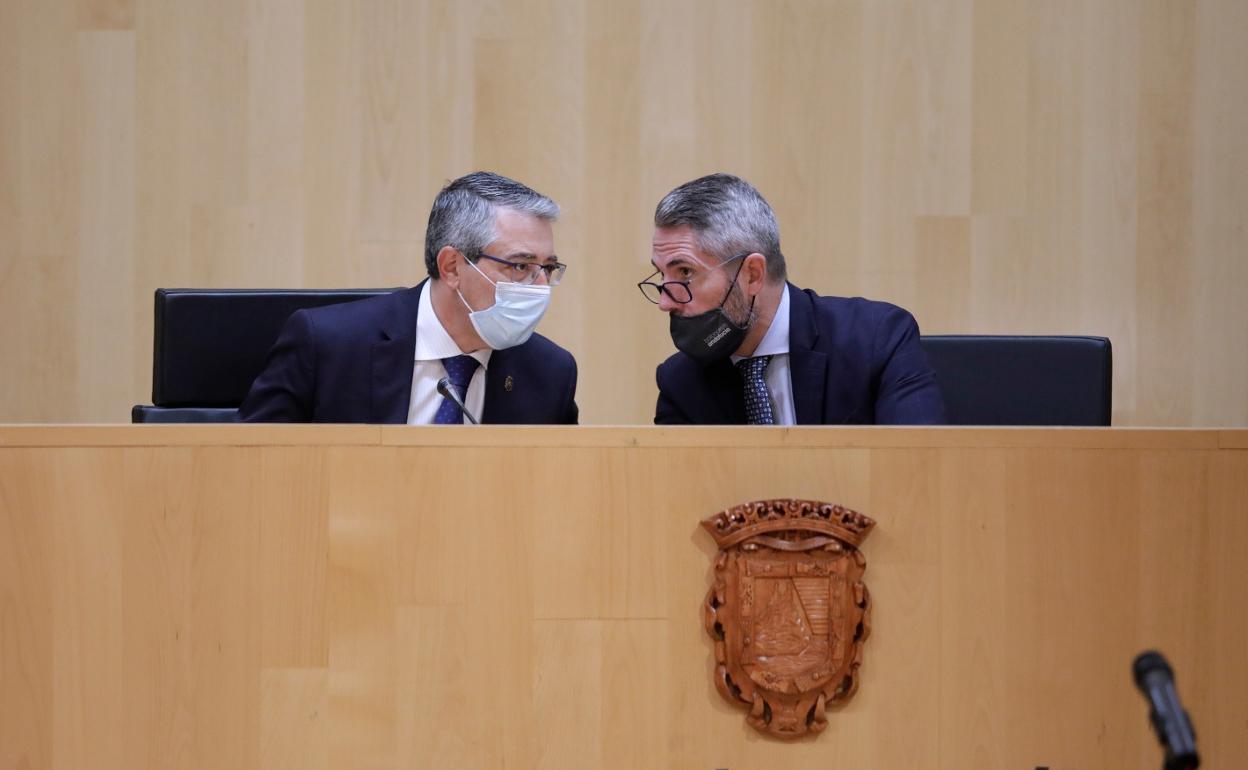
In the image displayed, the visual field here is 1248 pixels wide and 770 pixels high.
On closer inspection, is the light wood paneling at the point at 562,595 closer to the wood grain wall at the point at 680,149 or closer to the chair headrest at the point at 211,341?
the chair headrest at the point at 211,341

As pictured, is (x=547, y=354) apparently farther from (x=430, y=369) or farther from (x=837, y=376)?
(x=837, y=376)

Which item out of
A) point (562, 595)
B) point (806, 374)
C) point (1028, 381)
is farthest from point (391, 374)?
point (1028, 381)

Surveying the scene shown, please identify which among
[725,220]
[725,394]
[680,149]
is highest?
[680,149]

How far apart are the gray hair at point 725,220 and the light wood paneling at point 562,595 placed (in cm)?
92

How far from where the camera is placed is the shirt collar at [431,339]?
101 inches

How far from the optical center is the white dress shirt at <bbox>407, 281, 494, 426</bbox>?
254 cm

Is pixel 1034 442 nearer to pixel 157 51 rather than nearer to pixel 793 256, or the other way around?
pixel 793 256

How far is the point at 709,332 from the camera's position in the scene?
2531mm

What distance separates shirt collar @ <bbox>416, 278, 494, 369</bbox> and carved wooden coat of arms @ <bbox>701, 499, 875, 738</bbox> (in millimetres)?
1011

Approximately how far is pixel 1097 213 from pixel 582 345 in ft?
4.72

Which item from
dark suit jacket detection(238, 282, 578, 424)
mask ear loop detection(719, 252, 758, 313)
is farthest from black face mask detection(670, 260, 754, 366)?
dark suit jacket detection(238, 282, 578, 424)

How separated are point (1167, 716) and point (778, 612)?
85 centimetres

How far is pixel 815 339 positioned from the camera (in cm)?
→ 258

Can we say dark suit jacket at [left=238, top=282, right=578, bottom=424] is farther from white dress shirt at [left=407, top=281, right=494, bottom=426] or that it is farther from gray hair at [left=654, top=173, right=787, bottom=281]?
gray hair at [left=654, top=173, right=787, bottom=281]
